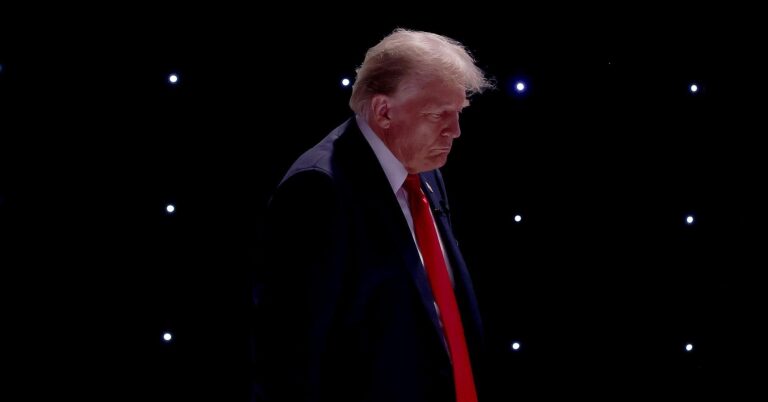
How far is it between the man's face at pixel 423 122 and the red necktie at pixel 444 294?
70 millimetres

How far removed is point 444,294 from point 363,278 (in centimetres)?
24

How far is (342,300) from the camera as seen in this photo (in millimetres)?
1359

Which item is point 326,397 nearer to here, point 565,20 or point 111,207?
point 111,207

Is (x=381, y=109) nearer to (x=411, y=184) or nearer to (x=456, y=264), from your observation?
(x=411, y=184)

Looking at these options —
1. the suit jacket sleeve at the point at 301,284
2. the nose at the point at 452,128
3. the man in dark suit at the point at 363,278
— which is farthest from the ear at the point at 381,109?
the suit jacket sleeve at the point at 301,284

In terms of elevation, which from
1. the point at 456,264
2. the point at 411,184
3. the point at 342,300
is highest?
the point at 411,184

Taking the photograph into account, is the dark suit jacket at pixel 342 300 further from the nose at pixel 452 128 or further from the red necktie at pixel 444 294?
the nose at pixel 452 128

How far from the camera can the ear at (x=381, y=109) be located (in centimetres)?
154

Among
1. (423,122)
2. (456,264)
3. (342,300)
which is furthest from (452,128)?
(342,300)

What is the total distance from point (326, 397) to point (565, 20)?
163 centimetres

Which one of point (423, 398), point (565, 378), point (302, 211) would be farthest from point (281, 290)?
point (565, 378)

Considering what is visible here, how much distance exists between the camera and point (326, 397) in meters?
1.36

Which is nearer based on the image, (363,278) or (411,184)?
(363,278)

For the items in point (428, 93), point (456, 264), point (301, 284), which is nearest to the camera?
point (301, 284)
